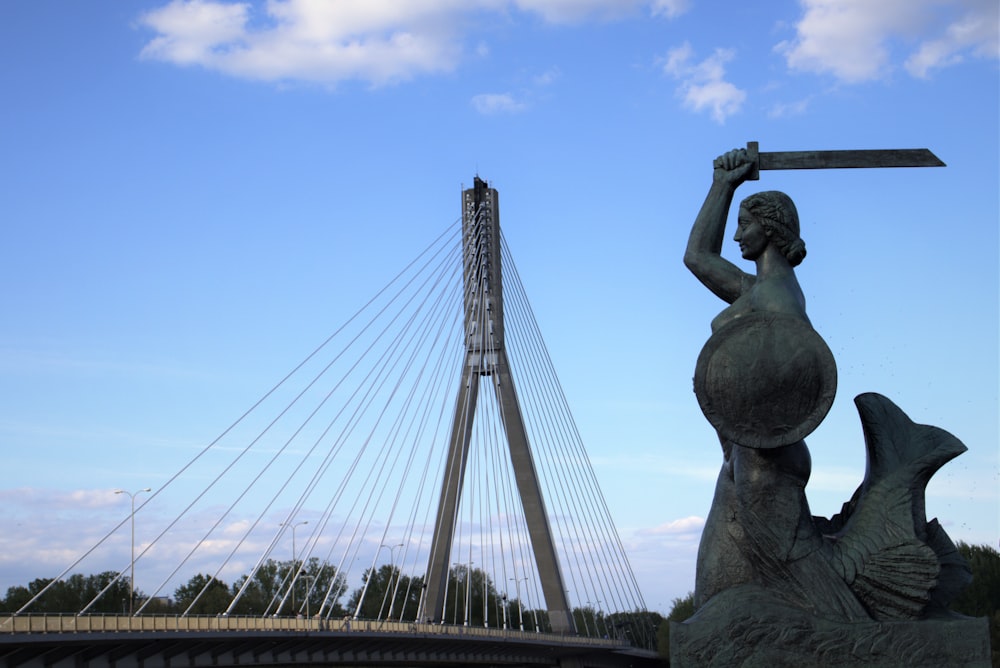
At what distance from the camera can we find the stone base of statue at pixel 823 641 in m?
6.65

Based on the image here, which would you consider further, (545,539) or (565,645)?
(565,645)

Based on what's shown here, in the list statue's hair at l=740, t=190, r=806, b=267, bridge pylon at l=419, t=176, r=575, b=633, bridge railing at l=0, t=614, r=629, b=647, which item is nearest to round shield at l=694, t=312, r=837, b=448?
statue's hair at l=740, t=190, r=806, b=267

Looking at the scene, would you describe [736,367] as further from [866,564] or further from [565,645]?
[565,645]

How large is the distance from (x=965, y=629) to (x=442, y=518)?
111ft

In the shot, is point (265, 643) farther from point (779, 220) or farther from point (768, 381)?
point (768, 381)

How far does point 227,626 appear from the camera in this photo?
33.6 meters

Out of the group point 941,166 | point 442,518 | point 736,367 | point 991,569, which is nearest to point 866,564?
point 736,367

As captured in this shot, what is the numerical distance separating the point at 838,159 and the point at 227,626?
1109 inches

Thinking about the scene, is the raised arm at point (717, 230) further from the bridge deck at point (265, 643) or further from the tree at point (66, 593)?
the tree at point (66, 593)

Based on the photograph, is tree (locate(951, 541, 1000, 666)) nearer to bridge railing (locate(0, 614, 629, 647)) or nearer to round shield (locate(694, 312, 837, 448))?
bridge railing (locate(0, 614, 629, 647))

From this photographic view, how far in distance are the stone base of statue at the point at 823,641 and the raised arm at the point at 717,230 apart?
1786mm

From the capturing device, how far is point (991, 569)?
41.2 meters

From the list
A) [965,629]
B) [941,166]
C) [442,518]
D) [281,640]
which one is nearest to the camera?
[965,629]

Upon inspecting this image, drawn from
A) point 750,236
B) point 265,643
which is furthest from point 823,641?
point 265,643
